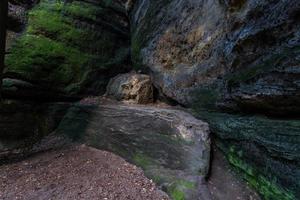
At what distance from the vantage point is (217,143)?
15.8 feet

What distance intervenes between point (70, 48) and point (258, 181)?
637 cm

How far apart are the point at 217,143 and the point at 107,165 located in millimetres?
2069

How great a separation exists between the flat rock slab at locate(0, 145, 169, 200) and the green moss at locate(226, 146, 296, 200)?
1.30 meters

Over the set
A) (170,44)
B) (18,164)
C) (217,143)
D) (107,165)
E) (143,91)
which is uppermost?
(170,44)

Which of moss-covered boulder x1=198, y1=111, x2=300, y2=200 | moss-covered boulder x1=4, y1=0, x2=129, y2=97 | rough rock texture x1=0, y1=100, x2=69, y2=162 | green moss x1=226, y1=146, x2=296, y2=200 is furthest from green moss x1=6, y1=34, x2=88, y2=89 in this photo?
green moss x1=226, y1=146, x2=296, y2=200

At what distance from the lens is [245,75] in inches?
168

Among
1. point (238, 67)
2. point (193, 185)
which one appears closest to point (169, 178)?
point (193, 185)

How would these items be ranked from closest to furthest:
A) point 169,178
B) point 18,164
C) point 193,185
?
point 193,185
point 169,178
point 18,164

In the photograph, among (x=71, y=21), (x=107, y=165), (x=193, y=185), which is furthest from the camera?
(x=71, y=21)

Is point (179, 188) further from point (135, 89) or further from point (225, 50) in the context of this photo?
point (135, 89)

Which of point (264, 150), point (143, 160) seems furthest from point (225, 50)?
point (143, 160)

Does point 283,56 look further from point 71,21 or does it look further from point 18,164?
point 71,21

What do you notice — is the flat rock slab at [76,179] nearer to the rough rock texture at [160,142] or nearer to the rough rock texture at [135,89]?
the rough rock texture at [160,142]

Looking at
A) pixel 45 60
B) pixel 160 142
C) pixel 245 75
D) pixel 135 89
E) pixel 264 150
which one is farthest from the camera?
pixel 45 60
